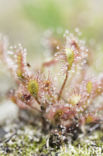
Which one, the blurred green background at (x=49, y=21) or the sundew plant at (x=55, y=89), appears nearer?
the sundew plant at (x=55, y=89)

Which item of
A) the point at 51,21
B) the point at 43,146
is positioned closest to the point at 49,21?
the point at 51,21

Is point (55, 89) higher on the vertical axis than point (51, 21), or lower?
lower

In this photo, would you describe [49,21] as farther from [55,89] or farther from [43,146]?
[43,146]

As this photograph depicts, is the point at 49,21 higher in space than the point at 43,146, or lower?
higher

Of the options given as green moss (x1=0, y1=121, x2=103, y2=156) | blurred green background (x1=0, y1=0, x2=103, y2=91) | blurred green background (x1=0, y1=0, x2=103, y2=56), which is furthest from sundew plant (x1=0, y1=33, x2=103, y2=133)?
blurred green background (x1=0, y1=0, x2=103, y2=56)

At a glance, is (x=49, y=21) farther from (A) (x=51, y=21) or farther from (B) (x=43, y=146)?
(B) (x=43, y=146)

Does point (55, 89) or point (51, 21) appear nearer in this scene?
point (55, 89)

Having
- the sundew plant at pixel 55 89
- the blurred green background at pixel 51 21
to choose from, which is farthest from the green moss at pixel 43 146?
the blurred green background at pixel 51 21

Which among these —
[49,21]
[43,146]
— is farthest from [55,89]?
[49,21]

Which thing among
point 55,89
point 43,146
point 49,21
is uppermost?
point 49,21

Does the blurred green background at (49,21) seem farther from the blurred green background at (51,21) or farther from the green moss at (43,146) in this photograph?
the green moss at (43,146)

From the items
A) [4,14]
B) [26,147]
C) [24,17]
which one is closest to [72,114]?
[26,147]
